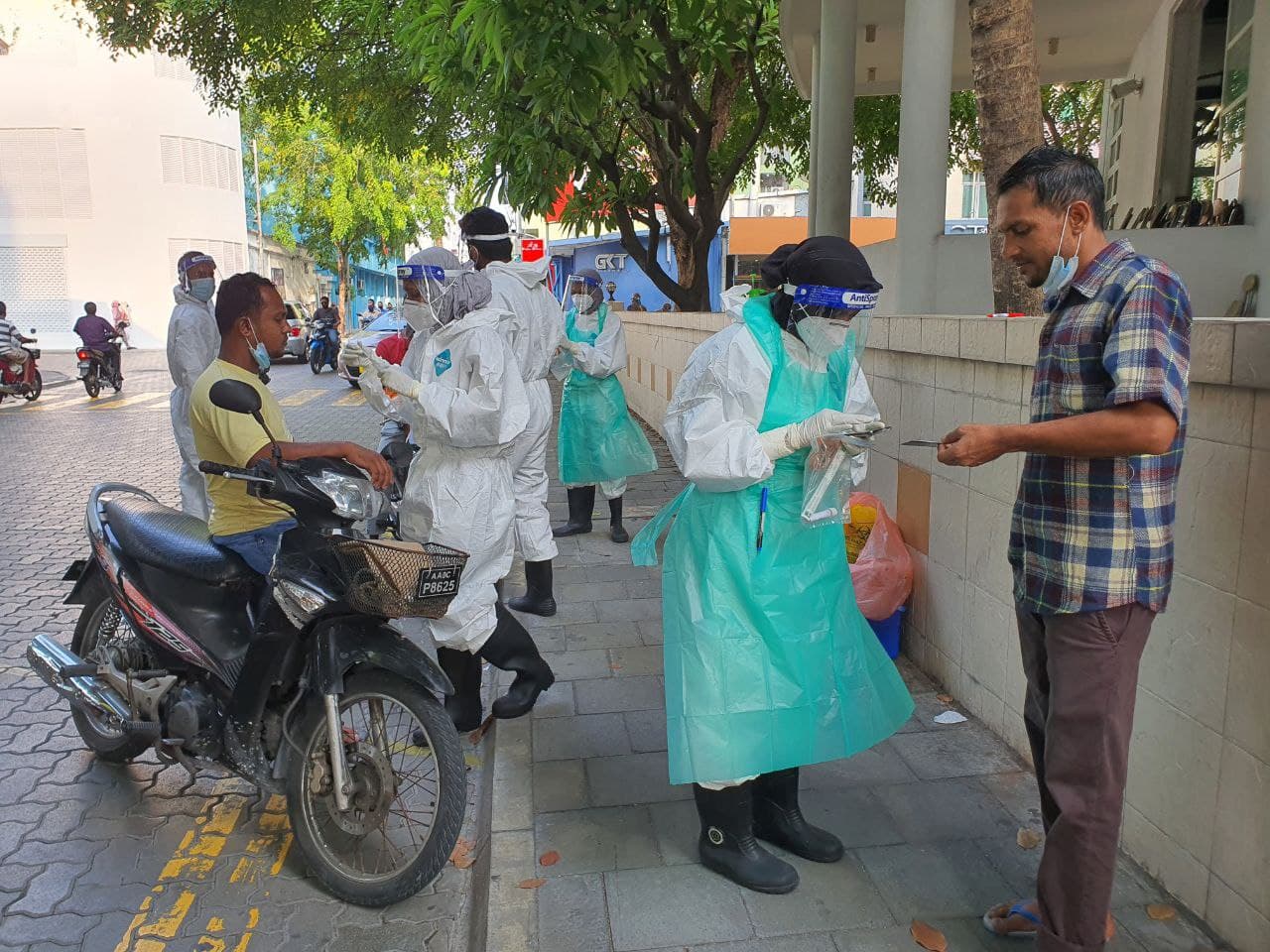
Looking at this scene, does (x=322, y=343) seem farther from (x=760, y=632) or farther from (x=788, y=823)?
(x=760, y=632)

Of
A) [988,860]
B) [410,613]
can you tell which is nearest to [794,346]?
[410,613]

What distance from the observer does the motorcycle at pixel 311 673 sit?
2.88 m

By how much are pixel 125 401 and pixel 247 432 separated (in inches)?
620

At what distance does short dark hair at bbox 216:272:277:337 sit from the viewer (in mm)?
3475

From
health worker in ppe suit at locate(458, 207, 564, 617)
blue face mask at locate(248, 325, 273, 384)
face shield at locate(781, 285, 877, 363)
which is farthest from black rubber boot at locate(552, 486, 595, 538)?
face shield at locate(781, 285, 877, 363)

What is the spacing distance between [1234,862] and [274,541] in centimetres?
283

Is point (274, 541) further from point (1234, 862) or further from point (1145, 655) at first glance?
point (1234, 862)

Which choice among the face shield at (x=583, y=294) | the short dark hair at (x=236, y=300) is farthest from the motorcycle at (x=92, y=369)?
the short dark hair at (x=236, y=300)

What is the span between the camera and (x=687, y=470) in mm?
2680

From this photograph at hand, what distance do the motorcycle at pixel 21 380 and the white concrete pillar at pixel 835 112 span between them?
12.7m

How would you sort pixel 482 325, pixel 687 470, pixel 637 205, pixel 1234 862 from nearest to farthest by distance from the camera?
pixel 1234 862, pixel 687 470, pixel 482 325, pixel 637 205

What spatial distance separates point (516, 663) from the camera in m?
3.96

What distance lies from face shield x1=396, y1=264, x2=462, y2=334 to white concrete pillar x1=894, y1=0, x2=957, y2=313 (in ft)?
11.6

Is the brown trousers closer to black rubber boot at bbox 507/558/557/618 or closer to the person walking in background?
black rubber boot at bbox 507/558/557/618
